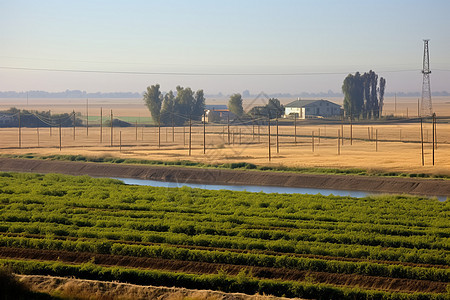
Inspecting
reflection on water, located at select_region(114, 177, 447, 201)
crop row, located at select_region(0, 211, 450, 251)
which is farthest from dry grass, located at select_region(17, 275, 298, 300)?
reflection on water, located at select_region(114, 177, 447, 201)

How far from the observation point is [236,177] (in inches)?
1638

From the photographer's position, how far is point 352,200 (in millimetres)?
29234

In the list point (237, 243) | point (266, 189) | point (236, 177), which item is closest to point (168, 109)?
point (236, 177)

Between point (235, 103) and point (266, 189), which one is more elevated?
point (235, 103)

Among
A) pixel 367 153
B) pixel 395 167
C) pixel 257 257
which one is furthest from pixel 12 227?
pixel 367 153

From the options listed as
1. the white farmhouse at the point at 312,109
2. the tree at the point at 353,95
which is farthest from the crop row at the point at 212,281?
the tree at the point at 353,95

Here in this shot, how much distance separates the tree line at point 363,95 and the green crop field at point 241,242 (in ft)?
265

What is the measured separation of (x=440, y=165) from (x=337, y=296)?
97.0 feet

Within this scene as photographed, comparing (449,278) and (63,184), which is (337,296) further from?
(63,184)

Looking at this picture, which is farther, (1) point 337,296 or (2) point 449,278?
(2) point 449,278

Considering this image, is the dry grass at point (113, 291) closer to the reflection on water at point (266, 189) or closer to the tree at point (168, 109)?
the reflection on water at point (266, 189)

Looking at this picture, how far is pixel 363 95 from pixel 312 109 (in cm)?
1124

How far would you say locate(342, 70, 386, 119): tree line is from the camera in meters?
108

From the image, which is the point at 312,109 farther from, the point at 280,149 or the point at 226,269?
the point at 226,269
